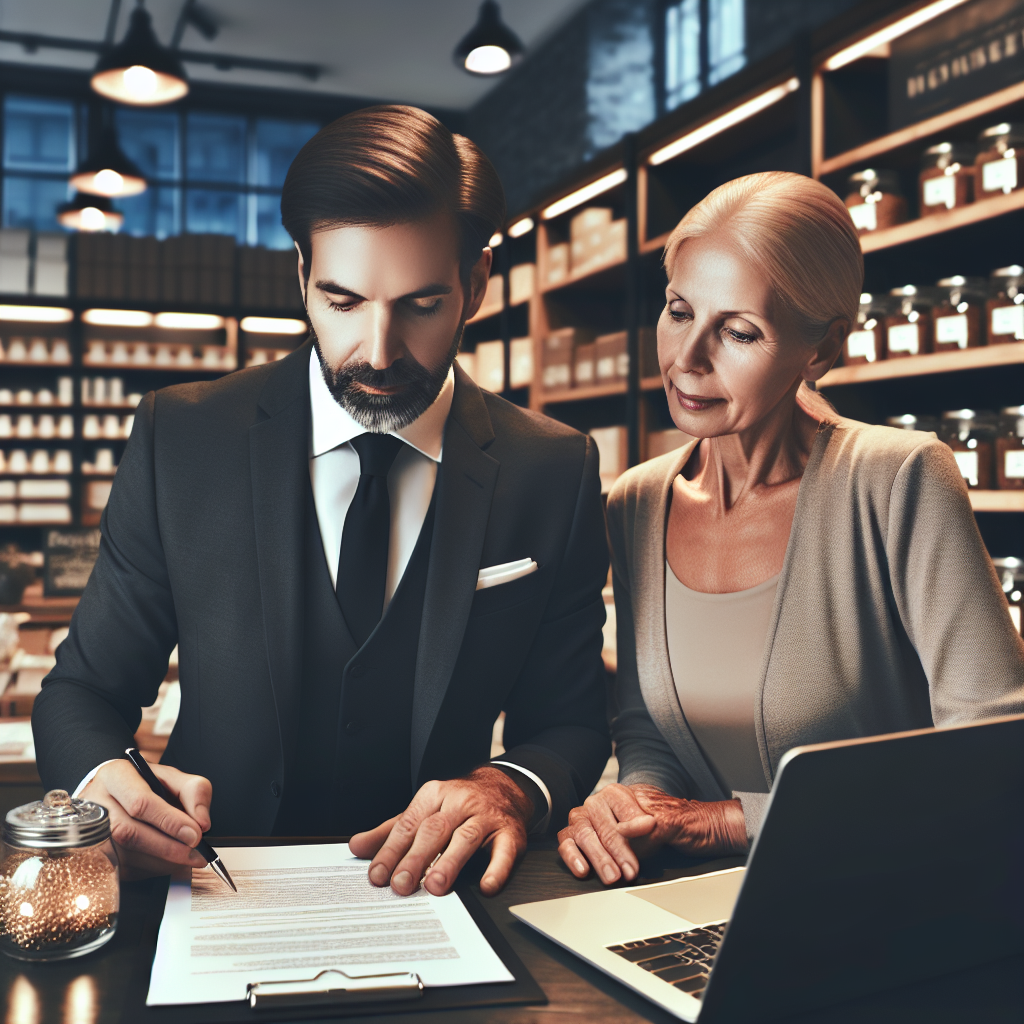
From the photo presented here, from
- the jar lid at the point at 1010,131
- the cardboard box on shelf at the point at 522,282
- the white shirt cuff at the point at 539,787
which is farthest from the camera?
the cardboard box on shelf at the point at 522,282

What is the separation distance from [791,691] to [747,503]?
28cm

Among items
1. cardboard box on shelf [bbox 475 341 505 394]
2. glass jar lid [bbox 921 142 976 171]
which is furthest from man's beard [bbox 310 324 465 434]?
cardboard box on shelf [bbox 475 341 505 394]

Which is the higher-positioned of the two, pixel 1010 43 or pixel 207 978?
pixel 1010 43

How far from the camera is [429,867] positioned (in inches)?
35.4

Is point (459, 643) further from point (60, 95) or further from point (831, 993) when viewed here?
point (60, 95)

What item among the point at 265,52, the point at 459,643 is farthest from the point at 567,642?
the point at 265,52

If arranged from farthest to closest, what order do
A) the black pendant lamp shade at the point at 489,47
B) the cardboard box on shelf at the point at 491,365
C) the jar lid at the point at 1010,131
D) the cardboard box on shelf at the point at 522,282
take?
the cardboard box on shelf at the point at 491,365
the cardboard box on shelf at the point at 522,282
the black pendant lamp shade at the point at 489,47
the jar lid at the point at 1010,131

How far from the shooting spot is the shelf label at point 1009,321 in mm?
2381

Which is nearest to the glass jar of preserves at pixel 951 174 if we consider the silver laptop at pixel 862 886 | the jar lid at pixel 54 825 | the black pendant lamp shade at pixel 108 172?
the silver laptop at pixel 862 886

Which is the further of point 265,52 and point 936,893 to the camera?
point 265,52

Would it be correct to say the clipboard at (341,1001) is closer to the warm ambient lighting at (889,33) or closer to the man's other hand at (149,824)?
the man's other hand at (149,824)

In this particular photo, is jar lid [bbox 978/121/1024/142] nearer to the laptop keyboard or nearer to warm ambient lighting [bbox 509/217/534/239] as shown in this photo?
the laptop keyboard

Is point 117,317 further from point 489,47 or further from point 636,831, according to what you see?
point 636,831

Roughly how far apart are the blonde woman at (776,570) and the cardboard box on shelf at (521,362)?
3.99 metres
